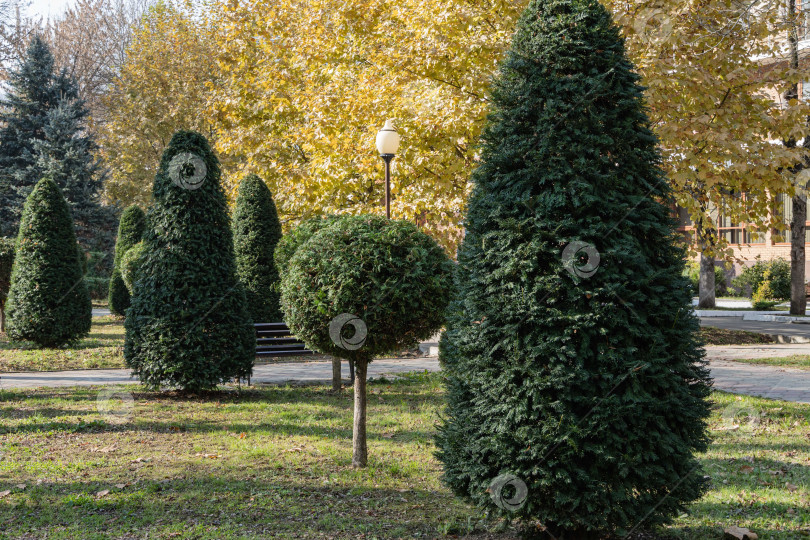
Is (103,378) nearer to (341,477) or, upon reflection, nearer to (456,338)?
(341,477)

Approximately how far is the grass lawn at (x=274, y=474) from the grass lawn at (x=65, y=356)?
3860mm

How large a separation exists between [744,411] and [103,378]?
9.96 meters

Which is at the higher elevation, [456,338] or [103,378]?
[456,338]

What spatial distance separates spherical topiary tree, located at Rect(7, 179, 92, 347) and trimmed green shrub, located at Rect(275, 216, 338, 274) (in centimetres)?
932

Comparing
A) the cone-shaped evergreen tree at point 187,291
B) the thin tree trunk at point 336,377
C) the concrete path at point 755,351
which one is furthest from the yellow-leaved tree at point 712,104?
the cone-shaped evergreen tree at point 187,291

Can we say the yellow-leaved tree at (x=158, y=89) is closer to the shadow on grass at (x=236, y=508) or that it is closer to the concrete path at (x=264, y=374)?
the concrete path at (x=264, y=374)

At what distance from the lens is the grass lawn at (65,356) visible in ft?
41.6

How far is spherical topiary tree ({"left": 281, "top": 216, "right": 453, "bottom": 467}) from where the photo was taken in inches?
220

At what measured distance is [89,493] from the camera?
17.4 feet

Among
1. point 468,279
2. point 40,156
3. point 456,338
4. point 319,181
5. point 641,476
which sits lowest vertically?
point 641,476

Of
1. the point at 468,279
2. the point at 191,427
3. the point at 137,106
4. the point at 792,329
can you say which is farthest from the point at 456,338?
the point at 137,106

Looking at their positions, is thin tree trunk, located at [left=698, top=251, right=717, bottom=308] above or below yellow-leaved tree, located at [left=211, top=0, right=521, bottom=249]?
below

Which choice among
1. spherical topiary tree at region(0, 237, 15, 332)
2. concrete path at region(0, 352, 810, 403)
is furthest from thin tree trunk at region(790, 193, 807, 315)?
spherical topiary tree at region(0, 237, 15, 332)

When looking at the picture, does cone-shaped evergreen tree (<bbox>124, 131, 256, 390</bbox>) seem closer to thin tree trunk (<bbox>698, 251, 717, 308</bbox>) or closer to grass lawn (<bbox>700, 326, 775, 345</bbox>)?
grass lawn (<bbox>700, 326, 775, 345</bbox>)
